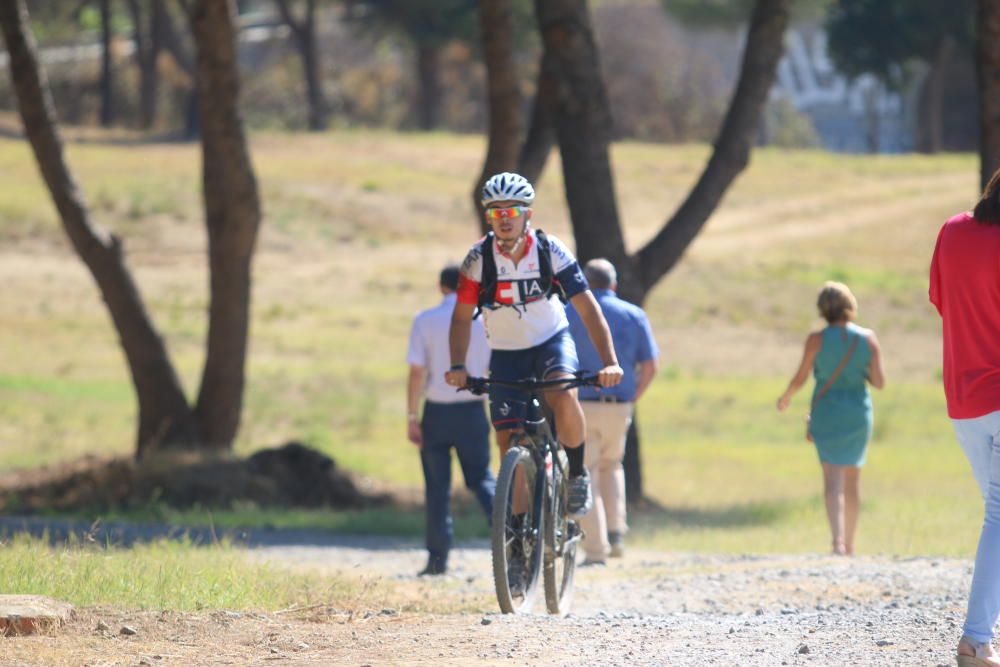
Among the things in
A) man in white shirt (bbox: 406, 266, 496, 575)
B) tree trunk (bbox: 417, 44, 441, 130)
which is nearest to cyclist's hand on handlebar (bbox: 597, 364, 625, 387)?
man in white shirt (bbox: 406, 266, 496, 575)

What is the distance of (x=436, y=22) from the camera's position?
193 ft

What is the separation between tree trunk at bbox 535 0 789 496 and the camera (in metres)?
15.3

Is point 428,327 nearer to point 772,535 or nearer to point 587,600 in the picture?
point 587,600

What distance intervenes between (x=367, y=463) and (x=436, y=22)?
1601 inches

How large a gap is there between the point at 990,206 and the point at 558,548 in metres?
3.23

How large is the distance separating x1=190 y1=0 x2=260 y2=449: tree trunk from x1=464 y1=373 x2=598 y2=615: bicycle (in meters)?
8.62

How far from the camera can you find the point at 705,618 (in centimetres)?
784

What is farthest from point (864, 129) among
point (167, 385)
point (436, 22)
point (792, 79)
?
point (167, 385)

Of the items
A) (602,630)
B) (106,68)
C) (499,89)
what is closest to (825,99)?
(106,68)

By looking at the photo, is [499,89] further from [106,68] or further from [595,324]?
[106,68]

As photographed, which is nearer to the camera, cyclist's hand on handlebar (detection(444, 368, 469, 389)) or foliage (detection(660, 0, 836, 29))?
cyclist's hand on handlebar (detection(444, 368, 469, 389))

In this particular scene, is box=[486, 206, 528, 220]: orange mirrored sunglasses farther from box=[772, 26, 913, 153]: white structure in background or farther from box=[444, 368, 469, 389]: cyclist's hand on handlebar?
box=[772, 26, 913, 153]: white structure in background

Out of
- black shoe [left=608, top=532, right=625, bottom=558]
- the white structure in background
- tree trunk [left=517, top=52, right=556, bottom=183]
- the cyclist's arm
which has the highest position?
the white structure in background

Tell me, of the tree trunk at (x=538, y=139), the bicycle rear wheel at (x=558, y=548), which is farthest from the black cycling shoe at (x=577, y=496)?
the tree trunk at (x=538, y=139)
